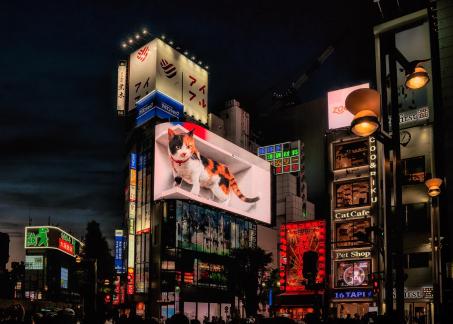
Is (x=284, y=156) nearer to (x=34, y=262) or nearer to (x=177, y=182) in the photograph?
(x=177, y=182)

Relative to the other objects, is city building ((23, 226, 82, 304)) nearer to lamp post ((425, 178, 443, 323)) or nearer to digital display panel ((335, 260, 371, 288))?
digital display panel ((335, 260, 371, 288))

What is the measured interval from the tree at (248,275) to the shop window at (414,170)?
26.6 metres

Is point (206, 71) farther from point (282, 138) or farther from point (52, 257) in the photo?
point (52, 257)

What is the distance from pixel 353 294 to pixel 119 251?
93.6 ft

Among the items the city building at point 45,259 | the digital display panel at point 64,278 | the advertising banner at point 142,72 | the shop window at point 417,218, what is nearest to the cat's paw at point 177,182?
the advertising banner at point 142,72

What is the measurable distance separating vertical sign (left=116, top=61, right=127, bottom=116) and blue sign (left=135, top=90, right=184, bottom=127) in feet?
13.3

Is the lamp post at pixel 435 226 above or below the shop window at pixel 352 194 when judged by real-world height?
below

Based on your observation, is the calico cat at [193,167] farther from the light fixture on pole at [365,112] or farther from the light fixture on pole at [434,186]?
the light fixture on pole at [365,112]

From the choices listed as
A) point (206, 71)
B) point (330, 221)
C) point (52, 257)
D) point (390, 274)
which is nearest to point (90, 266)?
point (390, 274)

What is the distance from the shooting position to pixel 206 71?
75.5m

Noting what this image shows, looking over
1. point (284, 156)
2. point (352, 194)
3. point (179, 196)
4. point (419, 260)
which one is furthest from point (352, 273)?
point (284, 156)

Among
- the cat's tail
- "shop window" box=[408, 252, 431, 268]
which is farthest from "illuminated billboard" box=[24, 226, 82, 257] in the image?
"shop window" box=[408, 252, 431, 268]

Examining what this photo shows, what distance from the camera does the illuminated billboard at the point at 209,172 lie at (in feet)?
189

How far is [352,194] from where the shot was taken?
145 feet
